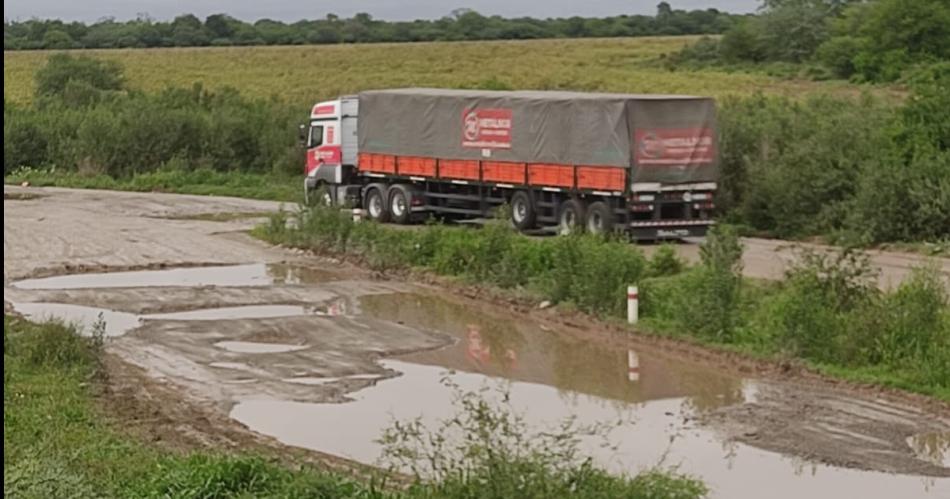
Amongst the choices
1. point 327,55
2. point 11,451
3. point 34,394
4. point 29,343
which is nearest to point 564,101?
point 29,343

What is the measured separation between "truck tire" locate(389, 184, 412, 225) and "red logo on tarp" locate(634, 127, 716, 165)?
741 cm

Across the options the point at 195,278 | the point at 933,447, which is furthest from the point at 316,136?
the point at 933,447

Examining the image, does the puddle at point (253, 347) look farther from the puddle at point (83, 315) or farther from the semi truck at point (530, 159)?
the semi truck at point (530, 159)

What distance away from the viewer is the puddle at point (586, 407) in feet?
43.6

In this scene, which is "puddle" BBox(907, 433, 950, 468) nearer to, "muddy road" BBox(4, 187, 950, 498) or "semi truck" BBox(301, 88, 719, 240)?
"muddy road" BBox(4, 187, 950, 498)

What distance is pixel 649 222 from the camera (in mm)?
30281

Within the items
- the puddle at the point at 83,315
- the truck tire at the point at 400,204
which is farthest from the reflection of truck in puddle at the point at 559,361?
the truck tire at the point at 400,204

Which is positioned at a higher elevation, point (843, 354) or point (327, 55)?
point (327, 55)

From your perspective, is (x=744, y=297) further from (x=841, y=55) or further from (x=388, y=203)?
(x=841, y=55)

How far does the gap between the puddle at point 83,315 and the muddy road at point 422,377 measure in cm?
6

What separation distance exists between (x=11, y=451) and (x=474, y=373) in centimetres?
721

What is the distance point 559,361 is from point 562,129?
12876 mm

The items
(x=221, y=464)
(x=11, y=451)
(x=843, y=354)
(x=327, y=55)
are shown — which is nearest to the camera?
(x=221, y=464)

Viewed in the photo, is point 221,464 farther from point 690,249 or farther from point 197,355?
point 690,249
